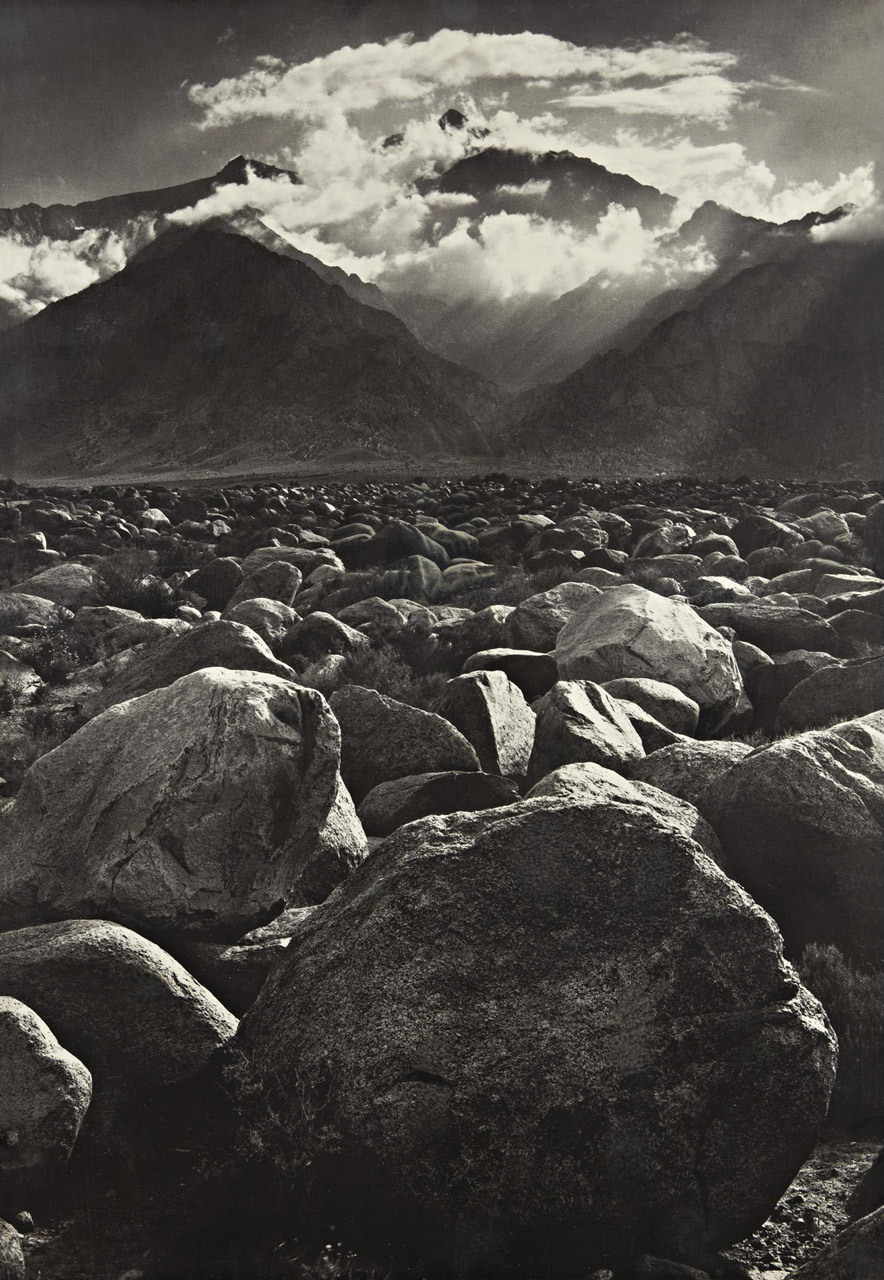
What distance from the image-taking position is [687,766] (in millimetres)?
5891

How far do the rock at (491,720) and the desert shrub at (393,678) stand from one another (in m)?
2.07

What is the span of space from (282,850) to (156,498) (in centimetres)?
3112

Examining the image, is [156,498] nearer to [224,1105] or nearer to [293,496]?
[293,496]

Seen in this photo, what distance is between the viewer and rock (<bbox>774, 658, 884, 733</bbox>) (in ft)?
26.1

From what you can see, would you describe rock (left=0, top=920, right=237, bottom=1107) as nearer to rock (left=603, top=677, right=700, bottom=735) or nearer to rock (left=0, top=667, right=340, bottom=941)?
rock (left=0, top=667, right=340, bottom=941)

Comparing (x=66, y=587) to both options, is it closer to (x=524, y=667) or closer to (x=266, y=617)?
(x=266, y=617)

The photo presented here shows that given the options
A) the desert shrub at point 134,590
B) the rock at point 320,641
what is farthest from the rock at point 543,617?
the desert shrub at point 134,590

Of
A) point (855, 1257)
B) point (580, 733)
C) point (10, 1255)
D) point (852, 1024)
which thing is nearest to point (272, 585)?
point (580, 733)

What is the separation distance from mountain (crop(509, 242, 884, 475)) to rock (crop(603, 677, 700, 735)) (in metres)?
97.9

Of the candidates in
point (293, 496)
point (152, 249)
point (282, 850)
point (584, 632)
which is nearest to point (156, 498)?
point (293, 496)

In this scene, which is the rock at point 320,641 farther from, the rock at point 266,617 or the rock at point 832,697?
the rock at point 832,697

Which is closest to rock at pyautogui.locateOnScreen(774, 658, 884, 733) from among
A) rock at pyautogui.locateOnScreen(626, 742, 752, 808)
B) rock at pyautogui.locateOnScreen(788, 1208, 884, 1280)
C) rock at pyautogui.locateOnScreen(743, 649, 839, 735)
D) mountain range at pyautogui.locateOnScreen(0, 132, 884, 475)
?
rock at pyautogui.locateOnScreen(743, 649, 839, 735)

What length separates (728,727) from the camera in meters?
8.44

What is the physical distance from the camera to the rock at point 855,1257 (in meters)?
2.68
